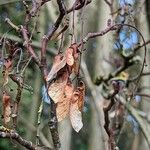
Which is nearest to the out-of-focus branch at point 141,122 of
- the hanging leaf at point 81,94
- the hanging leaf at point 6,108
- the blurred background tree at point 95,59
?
the blurred background tree at point 95,59

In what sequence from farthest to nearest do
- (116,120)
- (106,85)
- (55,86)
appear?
(106,85) → (116,120) → (55,86)

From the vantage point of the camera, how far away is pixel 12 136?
1581 millimetres

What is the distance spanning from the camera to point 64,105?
150cm

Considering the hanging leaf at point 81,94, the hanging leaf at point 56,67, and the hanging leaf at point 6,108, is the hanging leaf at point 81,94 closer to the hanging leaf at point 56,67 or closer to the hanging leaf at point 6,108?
the hanging leaf at point 56,67

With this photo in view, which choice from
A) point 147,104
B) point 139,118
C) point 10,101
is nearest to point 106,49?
point 147,104

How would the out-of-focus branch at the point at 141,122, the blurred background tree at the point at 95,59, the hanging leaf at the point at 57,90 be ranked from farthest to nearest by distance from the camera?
the out-of-focus branch at the point at 141,122 < the blurred background tree at the point at 95,59 < the hanging leaf at the point at 57,90

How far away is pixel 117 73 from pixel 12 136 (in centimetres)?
267

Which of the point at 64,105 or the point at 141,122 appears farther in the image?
the point at 141,122

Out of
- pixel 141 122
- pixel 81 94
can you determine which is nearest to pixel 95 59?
pixel 141 122

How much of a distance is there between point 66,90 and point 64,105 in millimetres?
44

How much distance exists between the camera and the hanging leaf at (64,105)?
1.49m

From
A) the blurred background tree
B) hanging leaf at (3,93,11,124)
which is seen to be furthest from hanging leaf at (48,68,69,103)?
hanging leaf at (3,93,11,124)

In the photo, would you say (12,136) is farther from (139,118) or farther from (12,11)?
(12,11)

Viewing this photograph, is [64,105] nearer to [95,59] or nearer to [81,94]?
[81,94]
